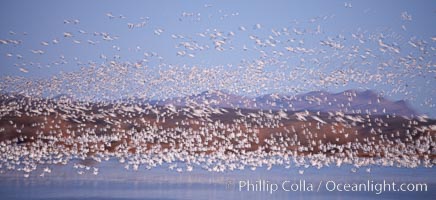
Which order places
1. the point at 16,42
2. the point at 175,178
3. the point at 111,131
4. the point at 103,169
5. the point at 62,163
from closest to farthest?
1. the point at 16,42
2. the point at 175,178
3. the point at 103,169
4. the point at 62,163
5. the point at 111,131

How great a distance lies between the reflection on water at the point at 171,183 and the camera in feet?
81.1

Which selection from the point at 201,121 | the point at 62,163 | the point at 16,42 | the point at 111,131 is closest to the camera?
the point at 16,42

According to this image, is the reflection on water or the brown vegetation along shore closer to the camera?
the reflection on water

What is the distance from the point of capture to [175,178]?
103 feet

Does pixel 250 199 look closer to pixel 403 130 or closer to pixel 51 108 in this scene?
pixel 51 108

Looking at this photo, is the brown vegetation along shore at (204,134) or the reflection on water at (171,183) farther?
the brown vegetation along shore at (204,134)

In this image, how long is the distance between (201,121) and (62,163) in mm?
41016

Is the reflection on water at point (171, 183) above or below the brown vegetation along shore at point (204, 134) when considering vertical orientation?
below

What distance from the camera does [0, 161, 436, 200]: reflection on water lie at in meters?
24.7

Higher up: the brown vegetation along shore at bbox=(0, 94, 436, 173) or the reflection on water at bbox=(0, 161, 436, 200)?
the brown vegetation along shore at bbox=(0, 94, 436, 173)

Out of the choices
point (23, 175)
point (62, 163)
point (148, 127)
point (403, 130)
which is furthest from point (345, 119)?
point (23, 175)

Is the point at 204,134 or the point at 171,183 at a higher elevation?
the point at 204,134

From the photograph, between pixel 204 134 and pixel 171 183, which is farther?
pixel 204 134

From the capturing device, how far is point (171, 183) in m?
29.0
